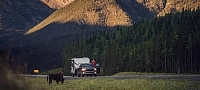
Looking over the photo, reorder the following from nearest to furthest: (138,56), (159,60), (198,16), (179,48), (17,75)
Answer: (17,75)
(179,48)
(159,60)
(138,56)
(198,16)

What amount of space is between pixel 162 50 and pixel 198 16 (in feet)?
218

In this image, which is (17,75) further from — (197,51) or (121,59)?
(121,59)

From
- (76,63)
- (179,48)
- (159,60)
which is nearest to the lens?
(76,63)

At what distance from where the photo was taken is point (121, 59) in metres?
154

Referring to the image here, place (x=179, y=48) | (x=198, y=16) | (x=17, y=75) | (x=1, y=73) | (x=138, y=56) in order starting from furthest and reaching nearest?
(x=198, y=16) → (x=138, y=56) → (x=179, y=48) → (x=17, y=75) → (x=1, y=73)

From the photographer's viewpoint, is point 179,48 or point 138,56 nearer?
point 179,48

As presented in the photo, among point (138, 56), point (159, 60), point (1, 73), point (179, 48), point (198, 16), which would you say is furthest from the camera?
point (198, 16)

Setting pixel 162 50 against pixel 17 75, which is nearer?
pixel 17 75

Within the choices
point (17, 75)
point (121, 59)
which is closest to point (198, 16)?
point (121, 59)

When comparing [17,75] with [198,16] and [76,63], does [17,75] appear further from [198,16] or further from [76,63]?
[198,16]

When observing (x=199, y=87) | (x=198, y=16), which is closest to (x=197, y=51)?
(x=198, y=16)

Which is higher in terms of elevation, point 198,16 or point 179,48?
point 198,16

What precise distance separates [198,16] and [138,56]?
189 ft

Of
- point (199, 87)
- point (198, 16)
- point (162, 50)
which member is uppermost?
point (198, 16)
